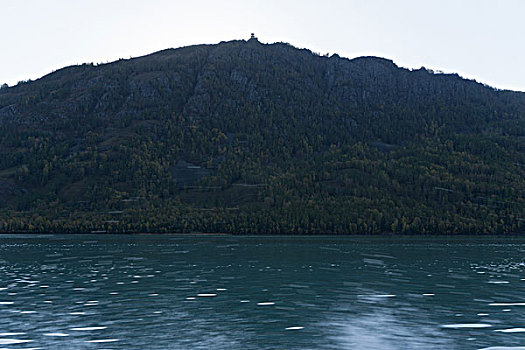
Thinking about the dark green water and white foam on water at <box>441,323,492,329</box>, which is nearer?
the dark green water

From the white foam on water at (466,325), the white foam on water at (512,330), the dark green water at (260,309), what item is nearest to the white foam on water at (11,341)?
the dark green water at (260,309)

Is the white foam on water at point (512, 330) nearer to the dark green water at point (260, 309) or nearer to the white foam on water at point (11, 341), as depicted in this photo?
the dark green water at point (260, 309)

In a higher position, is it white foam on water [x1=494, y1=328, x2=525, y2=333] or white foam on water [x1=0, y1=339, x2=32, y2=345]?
white foam on water [x1=0, y1=339, x2=32, y2=345]

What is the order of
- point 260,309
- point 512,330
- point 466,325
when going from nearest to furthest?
1. point 512,330
2. point 466,325
3. point 260,309

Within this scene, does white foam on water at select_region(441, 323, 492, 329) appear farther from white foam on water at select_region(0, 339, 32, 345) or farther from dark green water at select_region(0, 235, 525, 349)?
white foam on water at select_region(0, 339, 32, 345)

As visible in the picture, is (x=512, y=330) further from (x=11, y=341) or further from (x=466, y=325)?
(x=11, y=341)

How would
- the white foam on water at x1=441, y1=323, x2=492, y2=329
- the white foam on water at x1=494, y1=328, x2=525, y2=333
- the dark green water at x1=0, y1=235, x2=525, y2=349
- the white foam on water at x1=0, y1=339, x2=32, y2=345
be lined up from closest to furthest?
the white foam on water at x1=0, y1=339, x2=32, y2=345 < the dark green water at x1=0, y1=235, x2=525, y2=349 < the white foam on water at x1=494, y1=328, x2=525, y2=333 < the white foam on water at x1=441, y1=323, x2=492, y2=329

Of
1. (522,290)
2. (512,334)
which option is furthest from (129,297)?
(522,290)

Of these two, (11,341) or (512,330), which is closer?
(11,341)

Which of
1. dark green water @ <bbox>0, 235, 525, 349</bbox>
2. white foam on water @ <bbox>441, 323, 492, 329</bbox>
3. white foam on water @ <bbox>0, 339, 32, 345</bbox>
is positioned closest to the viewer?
white foam on water @ <bbox>0, 339, 32, 345</bbox>

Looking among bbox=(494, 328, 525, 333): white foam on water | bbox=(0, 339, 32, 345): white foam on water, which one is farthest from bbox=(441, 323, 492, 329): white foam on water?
bbox=(0, 339, 32, 345): white foam on water

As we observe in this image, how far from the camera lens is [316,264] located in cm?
11731

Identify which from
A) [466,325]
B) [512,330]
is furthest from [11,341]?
[512,330]

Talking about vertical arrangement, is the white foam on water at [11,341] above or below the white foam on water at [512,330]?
above
